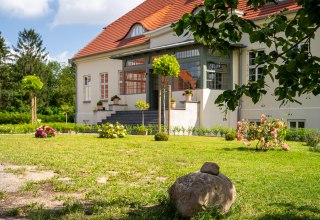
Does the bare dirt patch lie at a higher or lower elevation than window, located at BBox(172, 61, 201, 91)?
lower

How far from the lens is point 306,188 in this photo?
6.05m

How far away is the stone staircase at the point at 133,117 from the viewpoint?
2014 centimetres

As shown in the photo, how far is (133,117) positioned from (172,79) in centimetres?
284

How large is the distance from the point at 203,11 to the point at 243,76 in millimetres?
17217

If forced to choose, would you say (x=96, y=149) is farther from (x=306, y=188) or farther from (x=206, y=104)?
(x=206, y=104)

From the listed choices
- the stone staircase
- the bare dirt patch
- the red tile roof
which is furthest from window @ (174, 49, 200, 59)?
the bare dirt patch

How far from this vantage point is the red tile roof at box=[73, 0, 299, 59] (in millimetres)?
25031

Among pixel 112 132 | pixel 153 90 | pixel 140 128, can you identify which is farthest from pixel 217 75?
pixel 112 132

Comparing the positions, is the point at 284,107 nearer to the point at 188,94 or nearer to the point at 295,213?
the point at 188,94

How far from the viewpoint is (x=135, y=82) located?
2456 cm

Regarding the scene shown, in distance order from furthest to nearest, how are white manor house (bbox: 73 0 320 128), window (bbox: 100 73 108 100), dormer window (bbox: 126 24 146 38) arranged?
window (bbox: 100 73 108 100)
dormer window (bbox: 126 24 146 38)
white manor house (bbox: 73 0 320 128)

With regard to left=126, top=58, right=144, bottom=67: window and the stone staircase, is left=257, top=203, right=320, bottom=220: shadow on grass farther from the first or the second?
left=126, top=58, right=144, bottom=67: window

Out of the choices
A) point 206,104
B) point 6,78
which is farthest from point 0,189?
point 6,78

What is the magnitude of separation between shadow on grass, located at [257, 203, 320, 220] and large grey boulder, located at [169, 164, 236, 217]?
17.3 inches
